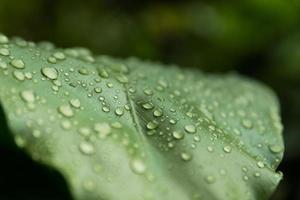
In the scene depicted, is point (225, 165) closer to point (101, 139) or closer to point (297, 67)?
point (101, 139)

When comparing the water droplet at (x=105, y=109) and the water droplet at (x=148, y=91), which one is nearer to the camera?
the water droplet at (x=105, y=109)

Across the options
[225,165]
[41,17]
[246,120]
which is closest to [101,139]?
[225,165]

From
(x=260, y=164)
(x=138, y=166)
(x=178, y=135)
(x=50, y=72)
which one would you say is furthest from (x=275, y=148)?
(x=50, y=72)

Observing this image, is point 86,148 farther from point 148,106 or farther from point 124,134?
point 148,106

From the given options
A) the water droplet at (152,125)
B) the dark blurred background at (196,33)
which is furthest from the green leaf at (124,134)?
the dark blurred background at (196,33)

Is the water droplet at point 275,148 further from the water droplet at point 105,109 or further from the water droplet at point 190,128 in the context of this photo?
the water droplet at point 105,109

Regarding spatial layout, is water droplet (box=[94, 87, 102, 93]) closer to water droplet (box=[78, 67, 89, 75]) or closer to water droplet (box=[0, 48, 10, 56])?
water droplet (box=[78, 67, 89, 75])
